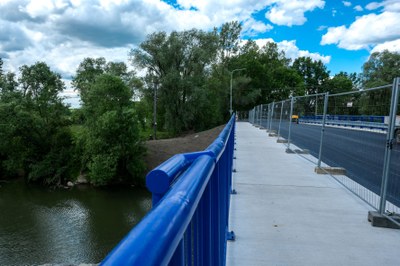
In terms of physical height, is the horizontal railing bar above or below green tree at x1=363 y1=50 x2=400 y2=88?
below

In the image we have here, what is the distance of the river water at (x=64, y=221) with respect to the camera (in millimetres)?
16719

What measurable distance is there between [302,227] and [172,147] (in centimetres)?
3274

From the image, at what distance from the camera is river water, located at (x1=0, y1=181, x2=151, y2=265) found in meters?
16.7

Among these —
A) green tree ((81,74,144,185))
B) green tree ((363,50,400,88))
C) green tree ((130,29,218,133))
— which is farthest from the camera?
green tree ((363,50,400,88))

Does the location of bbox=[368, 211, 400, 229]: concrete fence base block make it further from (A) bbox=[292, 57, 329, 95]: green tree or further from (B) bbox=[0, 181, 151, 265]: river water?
(A) bbox=[292, 57, 329, 95]: green tree

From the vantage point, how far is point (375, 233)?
3.87 m

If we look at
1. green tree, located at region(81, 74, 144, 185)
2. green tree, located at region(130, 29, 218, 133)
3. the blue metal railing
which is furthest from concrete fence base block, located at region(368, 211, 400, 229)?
green tree, located at region(130, 29, 218, 133)

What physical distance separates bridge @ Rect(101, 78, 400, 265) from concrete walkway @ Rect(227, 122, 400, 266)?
0.01m

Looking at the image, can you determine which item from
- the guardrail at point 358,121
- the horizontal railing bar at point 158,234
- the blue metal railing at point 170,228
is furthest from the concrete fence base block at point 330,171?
the horizontal railing bar at point 158,234

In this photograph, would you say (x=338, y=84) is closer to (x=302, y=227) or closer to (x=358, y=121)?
(x=358, y=121)

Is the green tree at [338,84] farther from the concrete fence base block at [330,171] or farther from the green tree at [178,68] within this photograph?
the concrete fence base block at [330,171]

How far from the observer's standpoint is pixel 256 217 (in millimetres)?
4332

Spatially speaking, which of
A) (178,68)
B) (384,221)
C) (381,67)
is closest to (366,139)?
(384,221)

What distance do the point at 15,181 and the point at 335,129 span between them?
35.1 metres
